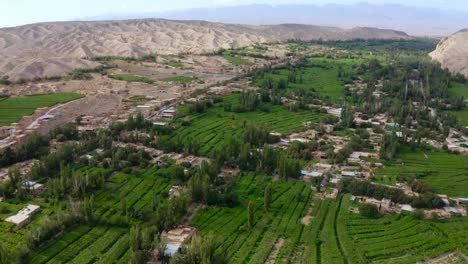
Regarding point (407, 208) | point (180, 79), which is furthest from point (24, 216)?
point (180, 79)

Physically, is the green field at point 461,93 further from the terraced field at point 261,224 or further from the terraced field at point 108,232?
the terraced field at point 108,232

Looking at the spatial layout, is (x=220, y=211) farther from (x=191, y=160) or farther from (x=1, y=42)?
(x=1, y=42)

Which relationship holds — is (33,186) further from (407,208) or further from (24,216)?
(407,208)

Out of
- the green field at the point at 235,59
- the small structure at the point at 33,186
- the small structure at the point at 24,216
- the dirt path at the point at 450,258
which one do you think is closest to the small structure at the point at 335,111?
the dirt path at the point at 450,258

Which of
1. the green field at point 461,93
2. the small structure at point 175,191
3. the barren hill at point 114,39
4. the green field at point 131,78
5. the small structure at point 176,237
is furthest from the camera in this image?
the barren hill at point 114,39

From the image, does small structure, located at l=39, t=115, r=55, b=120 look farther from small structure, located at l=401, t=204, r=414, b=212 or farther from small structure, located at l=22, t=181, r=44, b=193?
small structure, located at l=401, t=204, r=414, b=212

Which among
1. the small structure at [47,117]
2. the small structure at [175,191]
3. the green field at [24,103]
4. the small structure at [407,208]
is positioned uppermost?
the green field at [24,103]
